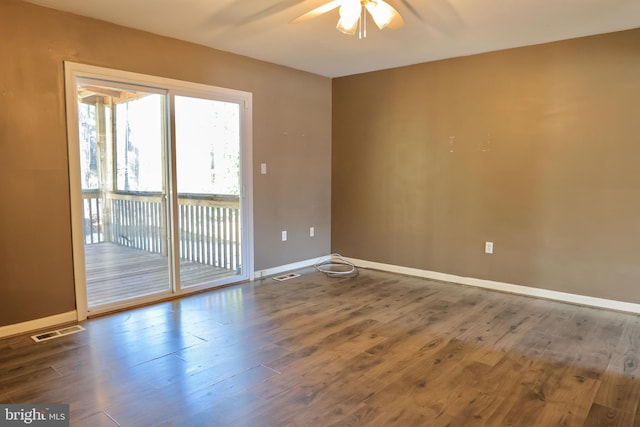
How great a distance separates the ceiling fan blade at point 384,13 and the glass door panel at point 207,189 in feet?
6.89

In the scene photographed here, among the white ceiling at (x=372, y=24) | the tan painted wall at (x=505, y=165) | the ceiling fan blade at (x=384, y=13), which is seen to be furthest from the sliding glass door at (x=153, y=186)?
the ceiling fan blade at (x=384, y=13)

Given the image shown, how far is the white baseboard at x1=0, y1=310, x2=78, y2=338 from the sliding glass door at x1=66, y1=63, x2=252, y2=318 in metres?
0.13

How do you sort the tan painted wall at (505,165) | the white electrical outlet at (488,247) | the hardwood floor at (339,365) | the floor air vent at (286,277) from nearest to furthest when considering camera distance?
1. the hardwood floor at (339,365)
2. the tan painted wall at (505,165)
3. the white electrical outlet at (488,247)
4. the floor air vent at (286,277)

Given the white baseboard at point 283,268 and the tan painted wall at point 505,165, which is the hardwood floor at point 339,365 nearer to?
the tan painted wall at point 505,165

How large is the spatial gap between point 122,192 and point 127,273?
94cm

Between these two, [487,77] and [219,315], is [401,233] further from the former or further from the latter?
[219,315]

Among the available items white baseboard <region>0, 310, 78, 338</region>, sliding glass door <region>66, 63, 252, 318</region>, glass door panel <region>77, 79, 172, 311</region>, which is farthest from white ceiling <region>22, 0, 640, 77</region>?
white baseboard <region>0, 310, 78, 338</region>

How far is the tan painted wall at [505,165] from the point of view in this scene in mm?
3578

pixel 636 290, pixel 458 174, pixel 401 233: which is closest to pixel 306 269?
pixel 401 233

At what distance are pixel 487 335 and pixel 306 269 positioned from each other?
8.18ft

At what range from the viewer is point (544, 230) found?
3.95m

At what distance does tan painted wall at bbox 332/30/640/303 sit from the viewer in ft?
11.7

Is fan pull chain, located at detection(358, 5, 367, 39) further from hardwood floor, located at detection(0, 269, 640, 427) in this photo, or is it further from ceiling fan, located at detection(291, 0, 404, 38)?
hardwood floor, located at detection(0, 269, 640, 427)

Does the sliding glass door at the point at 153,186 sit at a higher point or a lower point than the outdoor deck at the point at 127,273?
higher
